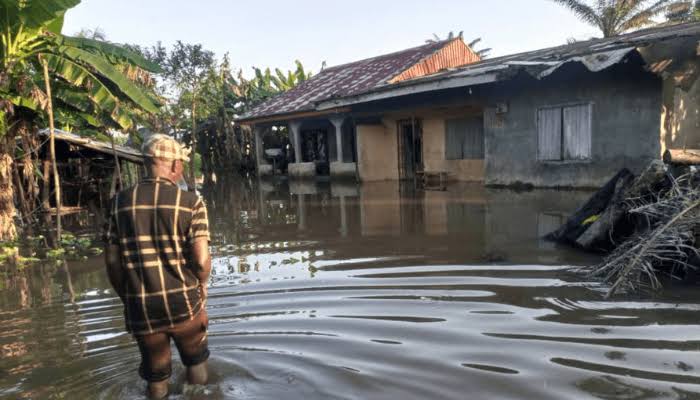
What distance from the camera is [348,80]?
22812 mm

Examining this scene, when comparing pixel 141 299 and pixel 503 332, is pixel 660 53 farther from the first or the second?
pixel 141 299

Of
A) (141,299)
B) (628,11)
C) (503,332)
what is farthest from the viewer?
(628,11)

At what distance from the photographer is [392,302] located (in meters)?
4.92

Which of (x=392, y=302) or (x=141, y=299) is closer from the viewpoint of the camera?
(x=141, y=299)

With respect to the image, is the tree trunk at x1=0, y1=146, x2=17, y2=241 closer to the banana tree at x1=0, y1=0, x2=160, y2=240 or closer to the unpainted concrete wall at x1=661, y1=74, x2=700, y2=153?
the banana tree at x1=0, y1=0, x2=160, y2=240

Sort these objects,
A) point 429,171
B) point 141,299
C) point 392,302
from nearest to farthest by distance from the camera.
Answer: point 141,299 → point 392,302 → point 429,171

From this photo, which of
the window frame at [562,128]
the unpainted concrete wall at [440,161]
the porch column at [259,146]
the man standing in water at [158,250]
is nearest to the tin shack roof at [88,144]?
the man standing in water at [158,250]

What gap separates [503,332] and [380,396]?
135 centimetres

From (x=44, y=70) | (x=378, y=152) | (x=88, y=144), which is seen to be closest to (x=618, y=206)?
(x=44, y=70)

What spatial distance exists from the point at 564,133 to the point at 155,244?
39.4 ft

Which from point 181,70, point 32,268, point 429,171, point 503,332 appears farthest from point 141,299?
point 181,70

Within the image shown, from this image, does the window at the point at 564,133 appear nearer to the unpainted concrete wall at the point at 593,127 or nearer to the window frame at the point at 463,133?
the unpainted concrete wall at the point at 593,127

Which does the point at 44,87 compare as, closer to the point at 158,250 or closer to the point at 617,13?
the point at 158,250

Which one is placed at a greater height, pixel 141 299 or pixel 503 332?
pixel 141 299
